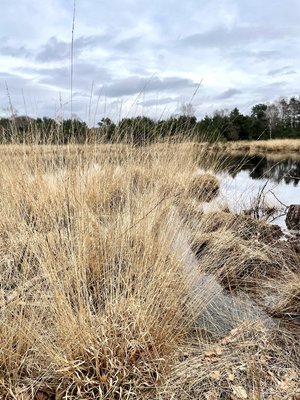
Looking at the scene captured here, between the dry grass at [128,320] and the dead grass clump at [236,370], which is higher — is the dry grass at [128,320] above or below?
above

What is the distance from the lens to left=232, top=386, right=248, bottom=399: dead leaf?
1.75 m

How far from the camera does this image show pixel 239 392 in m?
1.78

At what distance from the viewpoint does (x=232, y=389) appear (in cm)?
180

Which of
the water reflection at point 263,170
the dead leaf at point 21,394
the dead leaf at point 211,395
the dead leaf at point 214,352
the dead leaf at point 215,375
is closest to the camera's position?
the dead leaf at point 21,394

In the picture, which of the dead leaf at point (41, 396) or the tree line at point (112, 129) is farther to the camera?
the tree line at point (112, 129)

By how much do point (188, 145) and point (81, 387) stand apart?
4.40m

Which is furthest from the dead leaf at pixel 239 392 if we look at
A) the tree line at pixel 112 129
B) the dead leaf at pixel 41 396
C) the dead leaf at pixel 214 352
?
the tree line at pixel 112 129

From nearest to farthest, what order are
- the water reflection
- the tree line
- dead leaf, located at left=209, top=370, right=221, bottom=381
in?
dead leaf, located at left=209, top=370, right=221, bottom=381 < the tree line < the water reflection

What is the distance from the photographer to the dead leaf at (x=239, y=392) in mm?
1754

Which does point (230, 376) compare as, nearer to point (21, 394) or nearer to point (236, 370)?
point (236, 370)

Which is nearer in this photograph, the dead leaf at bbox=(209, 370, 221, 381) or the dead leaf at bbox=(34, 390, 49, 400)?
the dead leaf at bbox=(34, 390, 49, 400)

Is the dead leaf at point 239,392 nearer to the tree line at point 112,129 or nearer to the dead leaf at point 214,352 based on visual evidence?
the dead leaf at point 214,352

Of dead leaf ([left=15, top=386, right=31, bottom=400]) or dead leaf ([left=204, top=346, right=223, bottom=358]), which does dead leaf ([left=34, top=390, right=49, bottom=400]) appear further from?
dead leaf ([left=204, top=346, right=223, bottom=358])

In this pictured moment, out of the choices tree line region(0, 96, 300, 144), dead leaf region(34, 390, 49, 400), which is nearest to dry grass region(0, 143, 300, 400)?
dead leaf region(34, 390, 49, 400)
